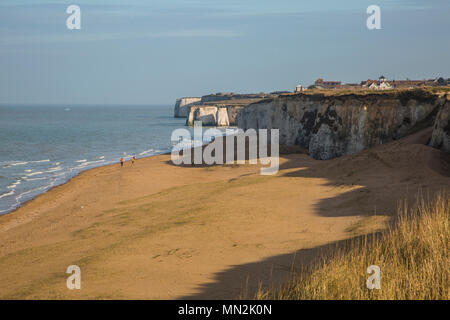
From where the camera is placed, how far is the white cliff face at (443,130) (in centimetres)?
2488

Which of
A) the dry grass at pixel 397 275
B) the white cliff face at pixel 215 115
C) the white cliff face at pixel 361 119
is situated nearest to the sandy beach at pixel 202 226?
the dry grass at pixel 397 275

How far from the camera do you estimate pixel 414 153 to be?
25125 mm

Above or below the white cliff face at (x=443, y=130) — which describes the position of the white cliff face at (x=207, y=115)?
below

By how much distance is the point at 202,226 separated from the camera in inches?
701

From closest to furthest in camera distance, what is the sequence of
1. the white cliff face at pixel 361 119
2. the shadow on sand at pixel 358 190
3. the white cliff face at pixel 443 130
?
the shadow on sand at pixel 358 190 < the white cliff face at pixel 443 130 < the white cliff face at pixel 361 119

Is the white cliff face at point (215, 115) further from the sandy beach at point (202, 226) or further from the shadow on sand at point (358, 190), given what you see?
the shadow on sand at point (358, 190)

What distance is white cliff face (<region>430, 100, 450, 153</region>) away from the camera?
24.9 meters

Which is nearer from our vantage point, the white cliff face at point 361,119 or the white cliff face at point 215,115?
the white cliff face at point 361,119

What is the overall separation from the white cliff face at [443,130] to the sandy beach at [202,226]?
111cm

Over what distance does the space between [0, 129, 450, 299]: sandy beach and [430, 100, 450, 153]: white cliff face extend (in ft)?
3.63

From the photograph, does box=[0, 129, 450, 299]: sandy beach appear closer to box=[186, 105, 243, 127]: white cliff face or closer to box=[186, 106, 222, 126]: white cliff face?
box=[186, 105, 243, 127]: white cliff face
